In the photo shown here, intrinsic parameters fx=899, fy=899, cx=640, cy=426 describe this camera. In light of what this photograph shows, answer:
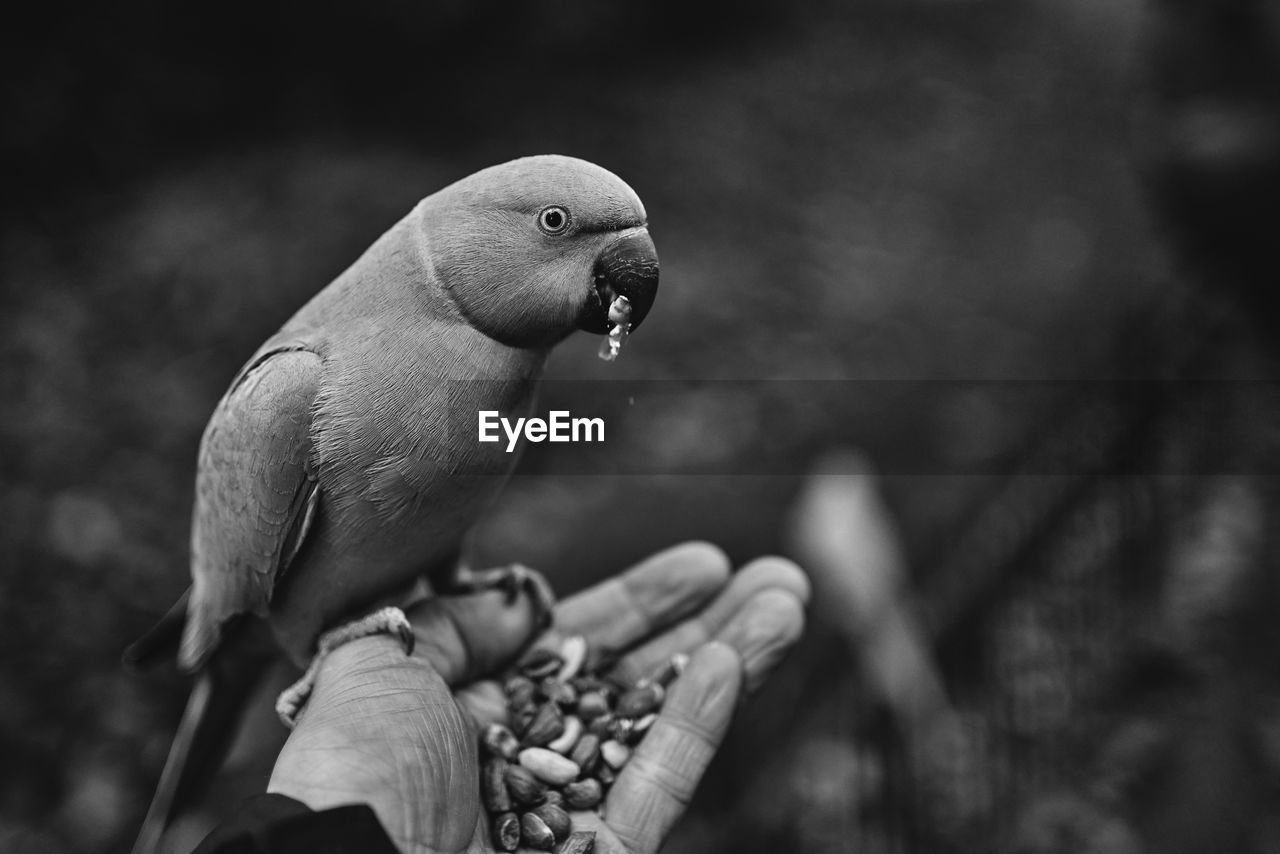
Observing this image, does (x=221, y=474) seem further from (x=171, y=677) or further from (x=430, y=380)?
(x=171, y=677)

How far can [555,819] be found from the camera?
206cm

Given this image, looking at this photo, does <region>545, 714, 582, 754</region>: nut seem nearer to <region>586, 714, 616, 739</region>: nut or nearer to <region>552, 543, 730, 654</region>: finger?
<region>586, 714, 616, 739</region>: nut

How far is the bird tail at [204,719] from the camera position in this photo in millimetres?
2475

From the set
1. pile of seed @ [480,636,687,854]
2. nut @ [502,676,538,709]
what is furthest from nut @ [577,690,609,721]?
nut @ [502,676,538,709]

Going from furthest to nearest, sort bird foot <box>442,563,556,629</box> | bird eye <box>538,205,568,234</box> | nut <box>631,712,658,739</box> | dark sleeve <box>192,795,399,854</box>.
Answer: bird foot <box>442,563,556,629</box>
nut <box>631,712,658,739</box>
bird eye <box>538,205,568,234</box>
dark sleeve <box>192,795,399,854</box>

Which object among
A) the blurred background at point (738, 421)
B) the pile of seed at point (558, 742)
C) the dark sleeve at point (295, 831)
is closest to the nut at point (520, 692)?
the pile of seed at point (558, 742)

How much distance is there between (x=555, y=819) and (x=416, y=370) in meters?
1.07

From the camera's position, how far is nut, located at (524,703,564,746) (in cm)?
228

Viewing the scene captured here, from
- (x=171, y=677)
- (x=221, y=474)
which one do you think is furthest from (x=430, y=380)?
(x=171, y=677)

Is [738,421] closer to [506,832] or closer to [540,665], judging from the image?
[540,665]

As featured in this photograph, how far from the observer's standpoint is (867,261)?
7113 mm

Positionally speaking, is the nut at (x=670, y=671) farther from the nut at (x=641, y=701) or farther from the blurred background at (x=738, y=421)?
the blurred background at (x=738, y=421)

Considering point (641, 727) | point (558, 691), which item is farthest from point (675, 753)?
point (558, 691)

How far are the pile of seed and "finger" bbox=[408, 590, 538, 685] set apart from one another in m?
0.09
